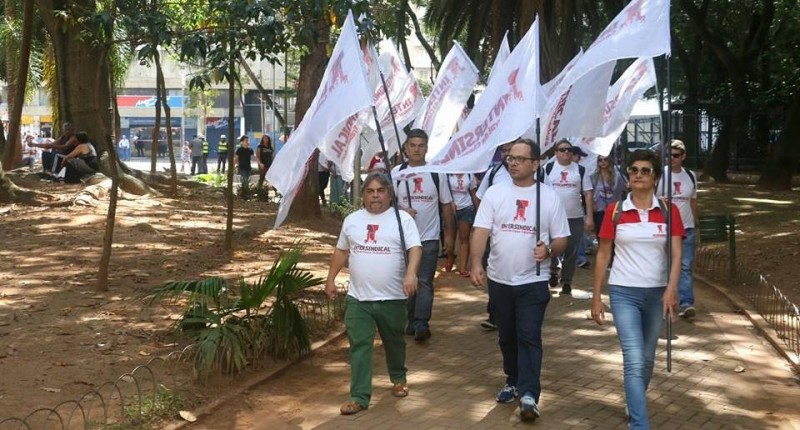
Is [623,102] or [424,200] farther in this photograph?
[623,102]

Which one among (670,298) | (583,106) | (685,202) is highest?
(583,106)

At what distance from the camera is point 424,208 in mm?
8906

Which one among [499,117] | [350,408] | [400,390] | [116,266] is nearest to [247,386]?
[350,408]

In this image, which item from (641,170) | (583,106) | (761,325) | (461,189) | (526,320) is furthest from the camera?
(461,189)

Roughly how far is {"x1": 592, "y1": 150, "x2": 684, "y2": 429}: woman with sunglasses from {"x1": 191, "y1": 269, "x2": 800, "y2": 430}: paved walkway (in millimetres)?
677

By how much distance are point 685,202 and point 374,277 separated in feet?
12.9

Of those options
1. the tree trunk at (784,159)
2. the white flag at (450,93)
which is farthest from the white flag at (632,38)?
the tree trunk at (784,159)

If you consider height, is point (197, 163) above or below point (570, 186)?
above

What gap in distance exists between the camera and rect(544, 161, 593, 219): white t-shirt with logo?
1143 centimetres

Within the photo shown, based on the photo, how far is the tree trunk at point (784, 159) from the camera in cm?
2784

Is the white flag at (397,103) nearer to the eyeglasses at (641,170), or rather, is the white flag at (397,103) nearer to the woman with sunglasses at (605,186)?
the woman with sunglasses at (605,186)

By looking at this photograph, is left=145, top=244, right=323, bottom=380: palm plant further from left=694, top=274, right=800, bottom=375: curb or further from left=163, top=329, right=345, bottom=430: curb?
left=694, top=274, right=800, bottom=375: curb

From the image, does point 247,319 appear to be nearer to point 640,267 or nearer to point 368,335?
point 368,335

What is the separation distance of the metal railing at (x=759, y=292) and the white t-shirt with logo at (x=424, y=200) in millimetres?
3132
